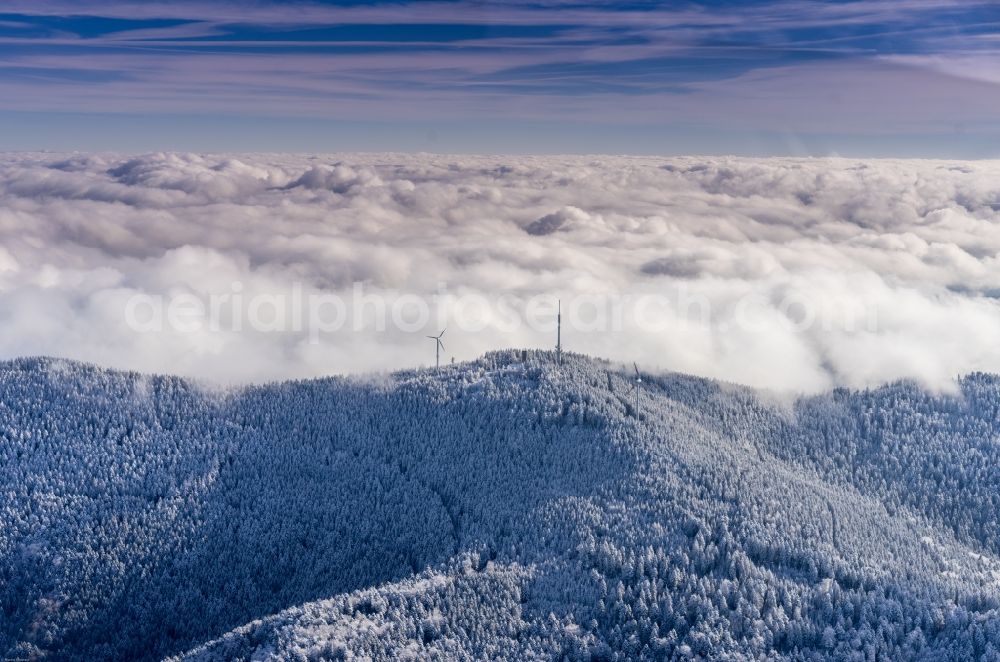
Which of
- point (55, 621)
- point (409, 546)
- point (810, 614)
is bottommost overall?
point (55, 621)

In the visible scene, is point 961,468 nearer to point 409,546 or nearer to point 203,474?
point 409,546

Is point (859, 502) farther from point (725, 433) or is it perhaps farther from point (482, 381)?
point (482, 381)

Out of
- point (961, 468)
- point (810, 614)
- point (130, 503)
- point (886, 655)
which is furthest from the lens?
point (961, 468)

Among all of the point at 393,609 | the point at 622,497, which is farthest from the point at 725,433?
the point at 393,609

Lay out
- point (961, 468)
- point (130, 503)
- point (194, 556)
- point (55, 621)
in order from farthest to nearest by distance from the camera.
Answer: point (961, 468)
point (130, 503)
point (194, 556)
point (55, 621)

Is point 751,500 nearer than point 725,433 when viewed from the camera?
Yes

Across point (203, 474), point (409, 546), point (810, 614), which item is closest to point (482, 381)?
point (409, 546)

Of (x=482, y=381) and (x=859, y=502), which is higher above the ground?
(x=482, y=381)
